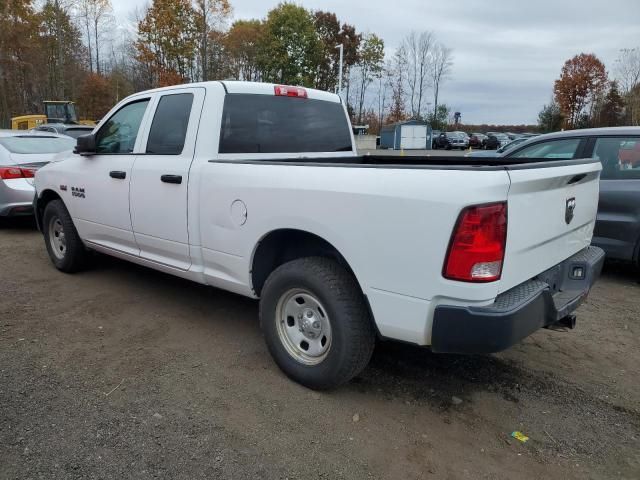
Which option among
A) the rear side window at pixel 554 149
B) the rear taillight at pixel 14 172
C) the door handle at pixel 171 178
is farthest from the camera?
the rear taillight at pixel 14 172

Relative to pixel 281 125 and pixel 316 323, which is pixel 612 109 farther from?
pixel 316 323

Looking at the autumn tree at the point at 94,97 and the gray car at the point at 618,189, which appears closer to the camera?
the gray car at the point at 618,189

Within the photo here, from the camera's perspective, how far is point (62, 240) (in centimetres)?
550

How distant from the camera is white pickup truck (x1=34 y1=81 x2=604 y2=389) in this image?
94.8 inches

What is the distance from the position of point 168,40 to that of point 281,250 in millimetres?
47595

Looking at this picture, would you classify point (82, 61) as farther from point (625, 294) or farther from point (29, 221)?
point (625, 294)

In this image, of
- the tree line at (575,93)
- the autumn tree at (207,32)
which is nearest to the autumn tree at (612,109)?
the tree line at (575,93)

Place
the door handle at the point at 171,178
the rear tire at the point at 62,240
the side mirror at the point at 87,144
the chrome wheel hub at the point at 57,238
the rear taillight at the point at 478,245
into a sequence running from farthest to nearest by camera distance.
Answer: the chrome wheel hub at the point at 57,238 → the rear tire at the point at 62,240 → the side mirror at the point at 87,144 → the door handle at the point at 171,178 → the rear taillight at the point at 478,245

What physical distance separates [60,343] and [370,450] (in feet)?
8.36

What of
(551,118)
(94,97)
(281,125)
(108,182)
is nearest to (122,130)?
(108,182)

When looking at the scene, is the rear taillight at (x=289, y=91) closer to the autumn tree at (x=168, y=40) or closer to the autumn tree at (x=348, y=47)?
the autumn tree at (x=168, y=40)

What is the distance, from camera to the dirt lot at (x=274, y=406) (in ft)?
8.20

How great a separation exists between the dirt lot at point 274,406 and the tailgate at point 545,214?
2.95ft

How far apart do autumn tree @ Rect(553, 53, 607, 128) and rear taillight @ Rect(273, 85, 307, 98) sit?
2622 inches
